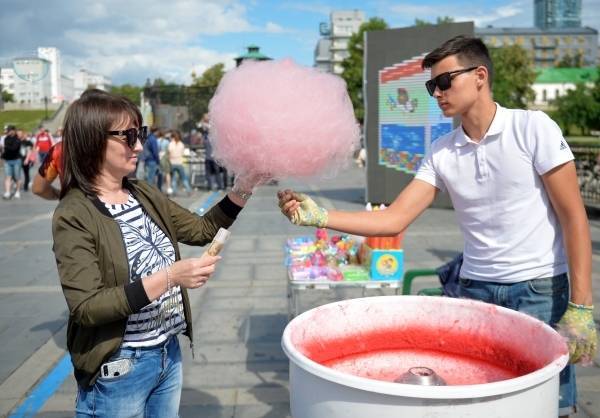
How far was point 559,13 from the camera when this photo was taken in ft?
629

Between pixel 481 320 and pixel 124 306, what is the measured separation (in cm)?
110

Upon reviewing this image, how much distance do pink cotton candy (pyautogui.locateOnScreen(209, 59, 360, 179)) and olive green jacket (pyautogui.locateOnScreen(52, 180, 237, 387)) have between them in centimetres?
41

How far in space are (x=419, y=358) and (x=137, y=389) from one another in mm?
948

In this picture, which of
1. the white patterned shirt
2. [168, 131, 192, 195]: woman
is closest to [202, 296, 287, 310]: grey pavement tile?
the white patterned shirt

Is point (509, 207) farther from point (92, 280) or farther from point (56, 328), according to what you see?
point (56, 328)

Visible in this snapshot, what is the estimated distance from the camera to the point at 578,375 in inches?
139

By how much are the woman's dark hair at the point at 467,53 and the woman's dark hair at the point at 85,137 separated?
3.82 feet

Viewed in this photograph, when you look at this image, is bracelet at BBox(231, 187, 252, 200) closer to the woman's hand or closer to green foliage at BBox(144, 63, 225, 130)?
the woman's hand

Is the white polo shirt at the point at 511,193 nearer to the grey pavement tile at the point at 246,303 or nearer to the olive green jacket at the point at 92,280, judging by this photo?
the olive green jacket at the point at 92,280

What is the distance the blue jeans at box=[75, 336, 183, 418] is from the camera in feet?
5.80

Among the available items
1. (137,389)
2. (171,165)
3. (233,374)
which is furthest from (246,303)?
(171,165)

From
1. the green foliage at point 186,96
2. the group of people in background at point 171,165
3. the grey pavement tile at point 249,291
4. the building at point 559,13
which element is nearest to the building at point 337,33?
the green foliage at point 186,96

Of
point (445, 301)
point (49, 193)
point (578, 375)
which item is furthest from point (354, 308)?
point (49, 193)

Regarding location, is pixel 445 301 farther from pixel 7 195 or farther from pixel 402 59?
pixel 7 195
